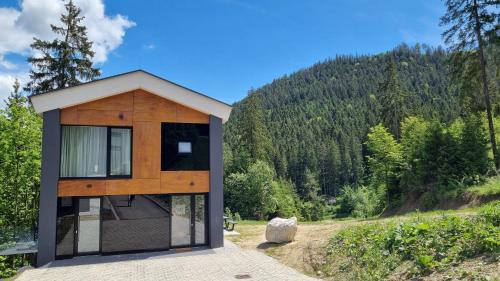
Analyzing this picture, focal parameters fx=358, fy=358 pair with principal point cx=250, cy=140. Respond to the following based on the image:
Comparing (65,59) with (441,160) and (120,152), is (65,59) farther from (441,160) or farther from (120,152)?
(441,160)

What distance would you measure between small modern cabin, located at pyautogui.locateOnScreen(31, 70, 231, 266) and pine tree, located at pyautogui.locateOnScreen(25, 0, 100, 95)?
42.9ft

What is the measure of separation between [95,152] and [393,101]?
39.8 m

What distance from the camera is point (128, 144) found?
14.5 m

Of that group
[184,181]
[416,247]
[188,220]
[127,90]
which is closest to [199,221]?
[188,220]

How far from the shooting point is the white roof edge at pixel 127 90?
13438 millimetres

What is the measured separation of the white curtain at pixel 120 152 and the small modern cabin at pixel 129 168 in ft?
0.12

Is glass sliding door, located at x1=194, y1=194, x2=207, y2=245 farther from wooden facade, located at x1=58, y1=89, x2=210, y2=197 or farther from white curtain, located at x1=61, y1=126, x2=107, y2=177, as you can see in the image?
white curtain, located at x1=61, y1=126, x2=107, y2=177

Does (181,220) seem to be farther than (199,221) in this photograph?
No

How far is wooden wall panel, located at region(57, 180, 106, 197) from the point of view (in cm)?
1348

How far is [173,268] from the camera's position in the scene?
11750 mm

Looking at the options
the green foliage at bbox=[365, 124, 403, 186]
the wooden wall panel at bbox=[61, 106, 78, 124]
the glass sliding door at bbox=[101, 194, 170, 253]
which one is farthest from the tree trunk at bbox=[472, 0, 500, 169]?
the wooden wall panel at bbox=[61, 106, 78, 124]

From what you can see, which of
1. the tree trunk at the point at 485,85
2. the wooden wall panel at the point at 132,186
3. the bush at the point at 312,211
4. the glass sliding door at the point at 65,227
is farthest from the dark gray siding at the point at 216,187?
the bush at the point at 312,211

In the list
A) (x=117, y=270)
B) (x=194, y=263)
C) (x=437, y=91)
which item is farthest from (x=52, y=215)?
(x=437, y=91)

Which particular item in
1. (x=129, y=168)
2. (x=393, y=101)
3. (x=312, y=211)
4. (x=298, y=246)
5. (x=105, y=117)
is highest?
(x=393, y=101)
